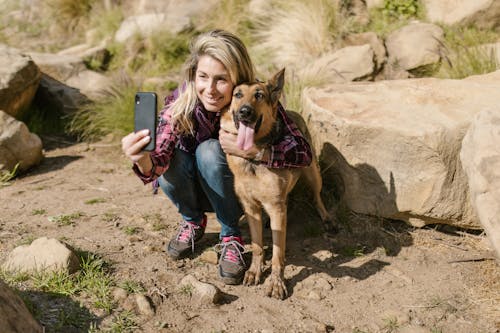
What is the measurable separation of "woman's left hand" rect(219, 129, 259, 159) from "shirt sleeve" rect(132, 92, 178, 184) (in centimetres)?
34

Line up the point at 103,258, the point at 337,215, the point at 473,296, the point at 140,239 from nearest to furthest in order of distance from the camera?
the point at 473,296
the point at 103,258
the point at 140,239
the point at 337,215

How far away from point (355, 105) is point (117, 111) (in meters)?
3.09

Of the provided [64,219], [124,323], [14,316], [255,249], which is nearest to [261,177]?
[255,249]

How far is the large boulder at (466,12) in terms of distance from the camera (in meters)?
5.86

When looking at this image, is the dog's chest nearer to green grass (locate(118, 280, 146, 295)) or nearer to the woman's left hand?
the woman's left hand

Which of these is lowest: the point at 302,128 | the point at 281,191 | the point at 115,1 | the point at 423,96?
the point at 281,191

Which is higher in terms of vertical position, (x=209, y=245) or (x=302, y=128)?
(x=302, y=128)

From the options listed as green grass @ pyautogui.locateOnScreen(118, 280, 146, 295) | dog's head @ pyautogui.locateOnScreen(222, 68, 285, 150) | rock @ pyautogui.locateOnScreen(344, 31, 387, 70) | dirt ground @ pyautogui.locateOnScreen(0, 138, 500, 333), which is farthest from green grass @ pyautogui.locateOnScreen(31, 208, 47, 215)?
rock @ pyautogui.locateOnScreen(344, 31, 387, 70)

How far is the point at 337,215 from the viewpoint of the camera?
13.1ft

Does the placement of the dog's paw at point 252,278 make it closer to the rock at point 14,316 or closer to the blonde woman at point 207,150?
the blonde woman at point 207,150

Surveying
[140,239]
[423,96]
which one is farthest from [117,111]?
[423,96]

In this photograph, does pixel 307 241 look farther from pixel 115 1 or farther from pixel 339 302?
pixel 115 1

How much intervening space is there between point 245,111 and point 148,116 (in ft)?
1.79

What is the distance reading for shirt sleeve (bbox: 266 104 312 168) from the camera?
3113 millimetres
